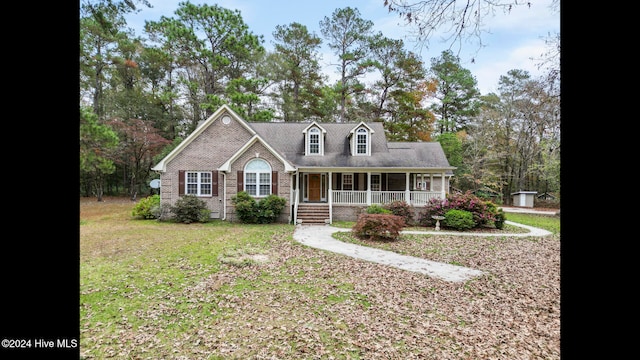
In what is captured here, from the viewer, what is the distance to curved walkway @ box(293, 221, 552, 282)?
24.0 feet

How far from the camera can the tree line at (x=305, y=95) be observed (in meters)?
22.8

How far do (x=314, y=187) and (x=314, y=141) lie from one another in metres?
2.87

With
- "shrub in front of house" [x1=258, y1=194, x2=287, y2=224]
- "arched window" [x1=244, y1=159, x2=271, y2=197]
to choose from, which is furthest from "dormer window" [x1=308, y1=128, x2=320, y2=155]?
"shrub in front of house" [x1=258, y1=194, x2=287, y2=224]

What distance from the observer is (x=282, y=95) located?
27.4 meters

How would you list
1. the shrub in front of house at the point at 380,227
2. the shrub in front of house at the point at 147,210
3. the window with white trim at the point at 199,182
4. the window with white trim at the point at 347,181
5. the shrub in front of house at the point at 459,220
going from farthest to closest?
1. the window with white trim at the point at 347,181
2. the window with white trim at the point at 199,182
3. the shrub in front of house at the point at 147,210
4. the shrub in front of house at the point at 459,220
5. the shrub in front of house at the point at 380,227

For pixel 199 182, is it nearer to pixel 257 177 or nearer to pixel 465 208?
pixel 257 177

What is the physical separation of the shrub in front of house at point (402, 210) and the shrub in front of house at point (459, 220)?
1.85 m

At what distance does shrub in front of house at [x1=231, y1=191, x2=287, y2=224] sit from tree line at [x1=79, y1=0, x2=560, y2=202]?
1080cm

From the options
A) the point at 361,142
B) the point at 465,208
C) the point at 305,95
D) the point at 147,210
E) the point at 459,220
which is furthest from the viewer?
the point at 305,95

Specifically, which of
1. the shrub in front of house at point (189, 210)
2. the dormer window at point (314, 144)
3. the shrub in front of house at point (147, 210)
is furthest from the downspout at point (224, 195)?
the dormer window at point (314, 144)

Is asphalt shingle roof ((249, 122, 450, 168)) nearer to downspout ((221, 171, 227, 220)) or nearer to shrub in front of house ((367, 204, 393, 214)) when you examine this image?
shrub in front of house ((367, 204, 393, 214))

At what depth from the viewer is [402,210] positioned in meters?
15.3

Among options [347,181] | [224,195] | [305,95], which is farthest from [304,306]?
[305,95]

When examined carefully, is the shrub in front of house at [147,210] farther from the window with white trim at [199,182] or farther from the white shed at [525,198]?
the white shed at [525,198]
